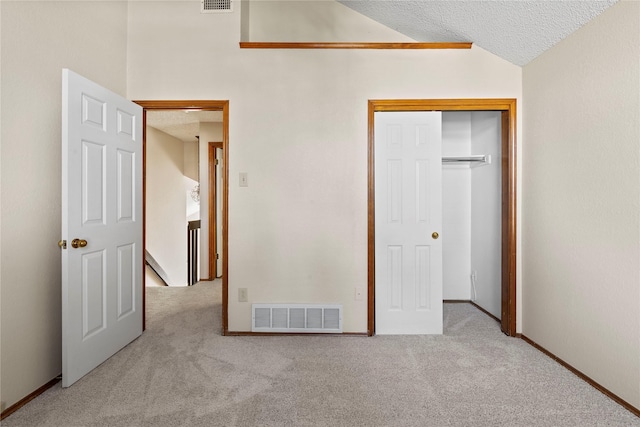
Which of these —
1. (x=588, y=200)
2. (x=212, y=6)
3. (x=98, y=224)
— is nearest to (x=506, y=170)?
(x=588, y=200)

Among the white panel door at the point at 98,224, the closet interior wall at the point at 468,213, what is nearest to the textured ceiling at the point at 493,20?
the closet interior wall at the point at 468,213

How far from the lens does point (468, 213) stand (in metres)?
3.70

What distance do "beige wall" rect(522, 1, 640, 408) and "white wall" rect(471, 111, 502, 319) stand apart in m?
0.42

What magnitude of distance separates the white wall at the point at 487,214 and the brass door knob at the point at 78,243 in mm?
3293

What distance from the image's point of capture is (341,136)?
278 cm

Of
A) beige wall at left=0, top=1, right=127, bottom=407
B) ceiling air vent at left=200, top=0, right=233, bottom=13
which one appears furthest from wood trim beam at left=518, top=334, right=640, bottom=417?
ceiling air vent at left=200, top=0, right=233, bottom=13

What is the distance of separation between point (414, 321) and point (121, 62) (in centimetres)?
331

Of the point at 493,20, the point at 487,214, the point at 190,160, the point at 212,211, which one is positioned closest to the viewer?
the point at 493,20

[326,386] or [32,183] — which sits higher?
[32,183]

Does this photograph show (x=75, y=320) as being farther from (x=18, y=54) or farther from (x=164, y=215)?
(x=164, y=215)

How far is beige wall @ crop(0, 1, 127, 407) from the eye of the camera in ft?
5.73

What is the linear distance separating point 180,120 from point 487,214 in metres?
4.40

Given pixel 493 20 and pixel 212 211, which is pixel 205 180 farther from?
pixel 493 20

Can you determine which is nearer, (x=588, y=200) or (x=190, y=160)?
(x=588, y=200)
